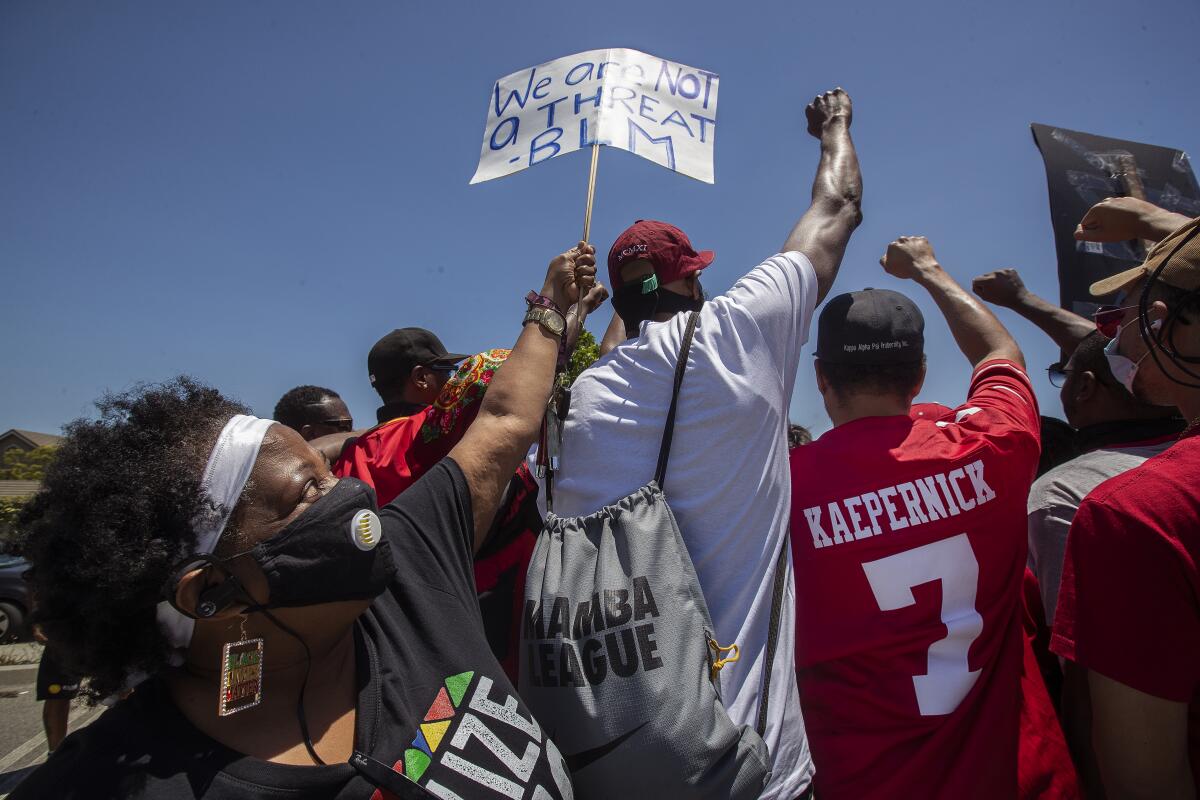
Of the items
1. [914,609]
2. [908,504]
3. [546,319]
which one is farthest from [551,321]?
[914,609]

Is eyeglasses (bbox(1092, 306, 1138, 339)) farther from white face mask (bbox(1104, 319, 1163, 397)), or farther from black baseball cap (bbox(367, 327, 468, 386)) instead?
black baseball cap (bbox(367, 327, 468, 386))

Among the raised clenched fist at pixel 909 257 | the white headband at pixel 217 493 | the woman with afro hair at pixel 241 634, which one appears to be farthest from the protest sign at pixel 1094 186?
the white headband at pixel 217 493

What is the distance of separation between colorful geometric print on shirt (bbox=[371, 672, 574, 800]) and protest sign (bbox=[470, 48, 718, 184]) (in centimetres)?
203

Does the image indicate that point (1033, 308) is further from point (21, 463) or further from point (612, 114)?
point (21, 463)

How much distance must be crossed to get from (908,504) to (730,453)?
0.58 meters

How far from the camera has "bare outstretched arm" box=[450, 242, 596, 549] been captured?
1.98 meters

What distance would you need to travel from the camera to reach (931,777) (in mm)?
1804

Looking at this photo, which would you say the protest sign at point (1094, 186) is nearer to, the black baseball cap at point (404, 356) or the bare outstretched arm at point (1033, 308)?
the bare outstretched arm at point (1033, 308)

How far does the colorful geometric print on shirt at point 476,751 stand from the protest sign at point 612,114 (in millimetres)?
2034

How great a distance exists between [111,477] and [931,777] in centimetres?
201

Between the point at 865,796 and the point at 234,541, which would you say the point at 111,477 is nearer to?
the point at 234,541

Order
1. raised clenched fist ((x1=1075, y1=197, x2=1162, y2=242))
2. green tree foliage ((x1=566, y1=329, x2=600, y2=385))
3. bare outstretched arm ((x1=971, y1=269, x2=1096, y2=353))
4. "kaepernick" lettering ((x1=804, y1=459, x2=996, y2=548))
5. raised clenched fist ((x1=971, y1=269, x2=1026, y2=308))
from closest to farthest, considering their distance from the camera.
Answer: "kaepernick" lettering ((x1=804, y1=459, x2=996, y2=548)) < raised clenched fist ((x1=1075, y1=197, x2=1162, y2=242)) < bare outstretched arm ((x1=971, y1=269, x2=1096, y2=353)) < raised clenched fist ((x1=971, y1=269, x2=1026, y2=308)) < green tree foliage ((x1=566, y1=329, x2=600, y2=385))

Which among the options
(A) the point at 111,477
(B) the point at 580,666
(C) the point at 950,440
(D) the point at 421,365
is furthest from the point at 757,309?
(D) the point at 421,365

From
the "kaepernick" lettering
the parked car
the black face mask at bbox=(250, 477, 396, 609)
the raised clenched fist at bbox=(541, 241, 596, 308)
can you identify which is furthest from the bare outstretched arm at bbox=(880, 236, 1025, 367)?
the parked car
